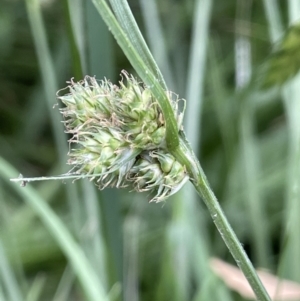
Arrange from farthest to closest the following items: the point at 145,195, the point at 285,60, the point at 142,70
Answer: the point at 145,195 → the point at 285,60 → the point at 142,70

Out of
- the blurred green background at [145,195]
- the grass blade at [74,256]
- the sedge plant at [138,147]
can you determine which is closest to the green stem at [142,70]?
the sedge plant at [138,147]

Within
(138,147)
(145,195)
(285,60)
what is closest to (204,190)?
(138,147)

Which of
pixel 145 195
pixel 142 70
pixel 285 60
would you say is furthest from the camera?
pixel 145 195

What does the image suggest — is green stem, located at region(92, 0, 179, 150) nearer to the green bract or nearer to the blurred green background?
the green bract

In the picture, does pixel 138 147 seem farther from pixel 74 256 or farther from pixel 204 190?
pixel 74 256

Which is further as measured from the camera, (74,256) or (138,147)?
(74,256)
